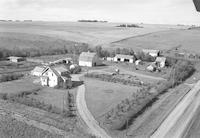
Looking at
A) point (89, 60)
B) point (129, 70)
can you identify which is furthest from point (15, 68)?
point (129, 70)

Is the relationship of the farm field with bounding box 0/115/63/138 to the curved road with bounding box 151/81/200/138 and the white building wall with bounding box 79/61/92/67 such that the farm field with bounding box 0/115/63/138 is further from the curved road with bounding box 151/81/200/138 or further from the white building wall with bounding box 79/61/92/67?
the white building wall with bounding box 79/61/92/67

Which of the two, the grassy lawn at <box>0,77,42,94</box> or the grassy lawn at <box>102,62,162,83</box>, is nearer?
the grassy lawn at <box>0,77,42,94</box>

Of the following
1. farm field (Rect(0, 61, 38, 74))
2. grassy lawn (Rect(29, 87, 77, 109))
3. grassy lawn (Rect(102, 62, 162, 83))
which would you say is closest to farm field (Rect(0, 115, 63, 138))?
grassy lawn (Rect(29, 87, 77, 109))

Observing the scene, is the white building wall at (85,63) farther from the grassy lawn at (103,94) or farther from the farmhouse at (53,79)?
the farmhouse at (53,79)

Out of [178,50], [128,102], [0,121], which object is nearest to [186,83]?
[128,102]

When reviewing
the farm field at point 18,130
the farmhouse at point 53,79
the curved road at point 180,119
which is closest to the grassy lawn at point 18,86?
the farmhouse at point 53,79

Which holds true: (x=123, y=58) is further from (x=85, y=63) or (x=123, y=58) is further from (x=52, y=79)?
(x=52, y=79)

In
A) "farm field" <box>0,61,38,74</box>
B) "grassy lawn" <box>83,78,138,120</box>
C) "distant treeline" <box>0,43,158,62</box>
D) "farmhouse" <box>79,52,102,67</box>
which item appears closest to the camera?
"grassy lawn" <box>83,78,138,120</box>
